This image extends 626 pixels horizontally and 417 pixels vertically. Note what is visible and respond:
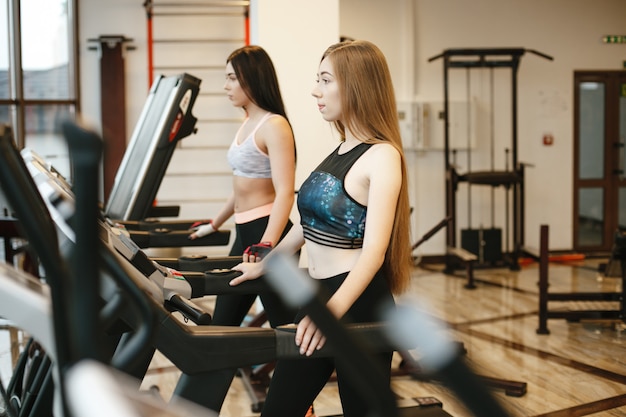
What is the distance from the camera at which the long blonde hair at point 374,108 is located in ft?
6.22

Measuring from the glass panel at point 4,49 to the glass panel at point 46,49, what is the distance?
0.21 metres

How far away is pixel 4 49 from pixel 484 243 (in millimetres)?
4903

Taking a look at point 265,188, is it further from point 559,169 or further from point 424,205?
point 559,169

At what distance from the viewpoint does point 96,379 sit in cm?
53

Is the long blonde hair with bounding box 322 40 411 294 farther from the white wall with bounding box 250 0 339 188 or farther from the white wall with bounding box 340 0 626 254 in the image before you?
the white wall with bounding box 340 0 626 254

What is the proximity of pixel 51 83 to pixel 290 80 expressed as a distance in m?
3.74

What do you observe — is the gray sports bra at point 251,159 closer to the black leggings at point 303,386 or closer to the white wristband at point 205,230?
the white wristband at point 205,230

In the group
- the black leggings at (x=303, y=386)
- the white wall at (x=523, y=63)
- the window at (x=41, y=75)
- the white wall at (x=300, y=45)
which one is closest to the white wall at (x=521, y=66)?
the white wall at (x=523, y=63)

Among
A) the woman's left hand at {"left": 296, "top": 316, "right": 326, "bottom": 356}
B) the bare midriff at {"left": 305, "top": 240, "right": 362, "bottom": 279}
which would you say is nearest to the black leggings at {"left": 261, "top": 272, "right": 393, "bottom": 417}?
the bare midriff at {"left": 305, "top": 240, "right": 362, "bottom": 279}

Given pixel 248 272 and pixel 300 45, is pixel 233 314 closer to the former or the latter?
pixel 248 272

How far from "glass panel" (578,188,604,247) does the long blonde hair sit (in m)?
7.35

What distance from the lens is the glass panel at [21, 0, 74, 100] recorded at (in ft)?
23.2

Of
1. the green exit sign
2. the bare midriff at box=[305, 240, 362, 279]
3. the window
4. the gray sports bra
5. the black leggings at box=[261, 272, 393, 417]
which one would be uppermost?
the green exit sign

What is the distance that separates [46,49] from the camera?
23.6ft
